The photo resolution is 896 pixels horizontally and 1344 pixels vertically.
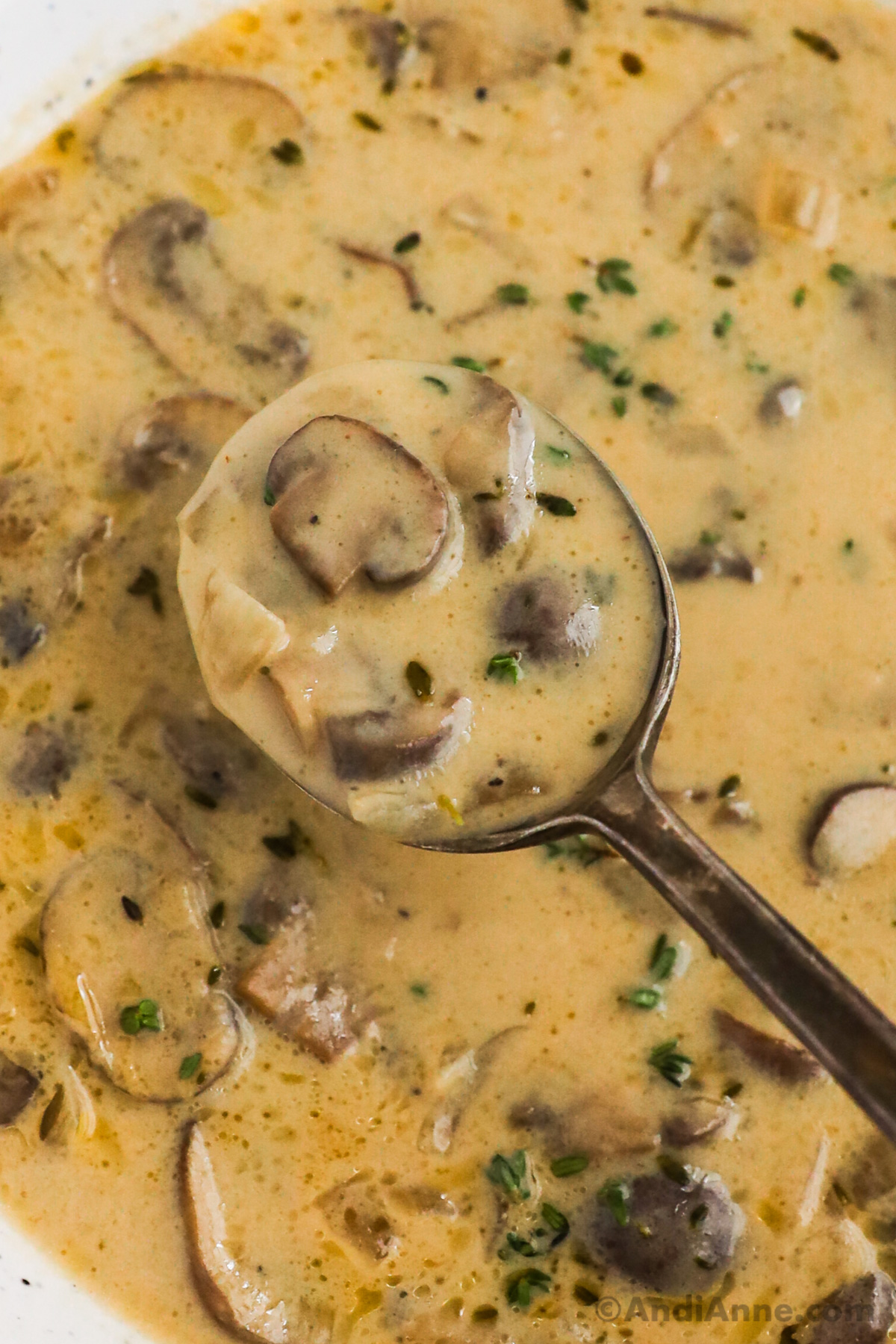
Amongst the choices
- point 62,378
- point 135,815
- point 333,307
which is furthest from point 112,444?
point 135,815

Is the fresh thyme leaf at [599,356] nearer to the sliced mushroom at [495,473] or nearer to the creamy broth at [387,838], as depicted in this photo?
the creamy broth at [387,838]

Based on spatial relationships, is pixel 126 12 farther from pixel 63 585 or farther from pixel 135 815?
pixel 135 815

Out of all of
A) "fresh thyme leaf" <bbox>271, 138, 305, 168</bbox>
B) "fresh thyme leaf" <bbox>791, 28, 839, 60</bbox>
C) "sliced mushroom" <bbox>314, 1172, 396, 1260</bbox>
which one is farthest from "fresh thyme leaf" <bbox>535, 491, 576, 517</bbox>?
"fresh thyme leaf" <bbox>791, 28, 839, 60</bbox>

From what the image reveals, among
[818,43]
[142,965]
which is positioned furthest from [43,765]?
[818,43]

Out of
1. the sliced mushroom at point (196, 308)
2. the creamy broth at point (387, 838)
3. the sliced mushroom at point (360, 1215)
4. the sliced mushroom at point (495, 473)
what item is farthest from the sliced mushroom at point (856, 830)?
→ the sliced mushroom at point (196, 308)

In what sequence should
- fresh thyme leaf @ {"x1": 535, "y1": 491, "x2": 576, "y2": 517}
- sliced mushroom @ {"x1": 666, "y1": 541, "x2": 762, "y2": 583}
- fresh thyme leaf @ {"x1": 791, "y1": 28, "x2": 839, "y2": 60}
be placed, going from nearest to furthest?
fresh thyme leaf @ {"x1": 535, "y1": 491, "x2": 576, "y2": 517} < sliced mushroom @ {"x1": 666, "y1": 541, "x2": 762, "y2": 583} < fresh thyme leaf @ {"x1": 791, "y1": 28, "x2": 839, "y2": 60}

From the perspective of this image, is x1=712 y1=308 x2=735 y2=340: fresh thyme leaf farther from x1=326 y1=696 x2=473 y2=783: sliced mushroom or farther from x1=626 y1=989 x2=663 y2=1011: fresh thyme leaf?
x1=626 y1=989 x2=663 y2=1011: fresh thyme leaf

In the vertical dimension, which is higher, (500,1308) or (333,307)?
(333,307)
